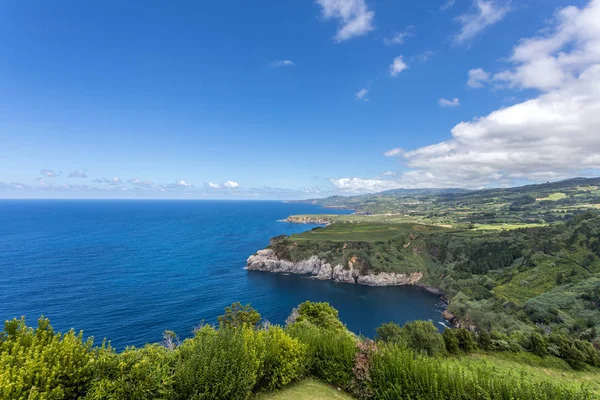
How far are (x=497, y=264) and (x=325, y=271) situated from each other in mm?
64034

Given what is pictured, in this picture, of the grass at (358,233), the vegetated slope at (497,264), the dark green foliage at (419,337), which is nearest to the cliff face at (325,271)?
the vegetated slope at (497,264)

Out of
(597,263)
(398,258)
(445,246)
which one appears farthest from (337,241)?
(597,263)

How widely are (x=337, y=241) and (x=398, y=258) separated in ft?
84.9

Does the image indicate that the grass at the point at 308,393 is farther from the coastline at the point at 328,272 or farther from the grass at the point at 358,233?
the grass at the point at 358,233

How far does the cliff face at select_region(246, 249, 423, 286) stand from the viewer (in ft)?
325

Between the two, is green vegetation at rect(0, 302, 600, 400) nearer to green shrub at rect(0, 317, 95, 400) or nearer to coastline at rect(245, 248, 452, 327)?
green shrub at rect(0, 317, 95, 400)

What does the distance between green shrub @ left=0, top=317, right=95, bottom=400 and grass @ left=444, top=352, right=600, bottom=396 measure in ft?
103

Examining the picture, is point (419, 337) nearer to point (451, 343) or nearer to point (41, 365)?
point (451, 343)

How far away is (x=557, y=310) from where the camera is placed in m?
60.7

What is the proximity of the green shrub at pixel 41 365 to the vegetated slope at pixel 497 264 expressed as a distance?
220 feet

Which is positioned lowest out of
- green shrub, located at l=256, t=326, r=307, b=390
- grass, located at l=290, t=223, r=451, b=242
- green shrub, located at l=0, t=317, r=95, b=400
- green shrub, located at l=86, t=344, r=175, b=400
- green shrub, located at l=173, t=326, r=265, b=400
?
grass, located at l=290, t=223, r=451, b=242

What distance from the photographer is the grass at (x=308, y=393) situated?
16.4 meters

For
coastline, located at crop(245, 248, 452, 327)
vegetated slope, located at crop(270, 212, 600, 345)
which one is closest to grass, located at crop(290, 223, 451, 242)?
vegetated slope, located at crop(270, 212, 600, 345)

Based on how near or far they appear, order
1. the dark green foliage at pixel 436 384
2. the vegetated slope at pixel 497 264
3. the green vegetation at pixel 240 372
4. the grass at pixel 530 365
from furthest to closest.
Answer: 1. the vegetated slope at pixel 497 264
2. the grass at pixel 530 365
3. the dark green foliage at pixel 436 384
4. the green vegetation at pixel 240 372
